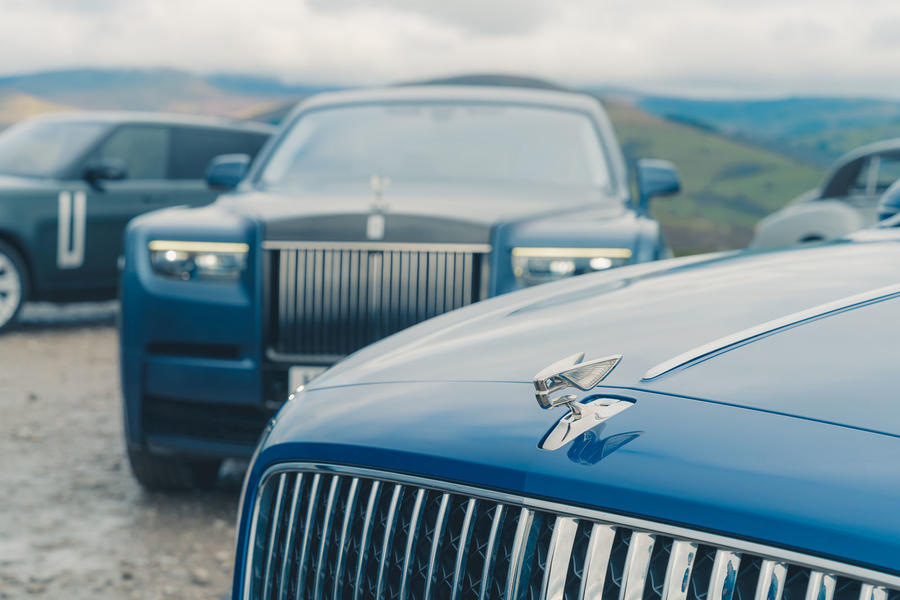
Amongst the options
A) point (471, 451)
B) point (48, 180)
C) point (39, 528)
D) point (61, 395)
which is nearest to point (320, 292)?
point (39, 528)

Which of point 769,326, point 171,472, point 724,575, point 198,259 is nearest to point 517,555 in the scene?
point 724,575

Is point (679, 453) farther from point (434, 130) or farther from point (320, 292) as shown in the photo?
point (434, 130)

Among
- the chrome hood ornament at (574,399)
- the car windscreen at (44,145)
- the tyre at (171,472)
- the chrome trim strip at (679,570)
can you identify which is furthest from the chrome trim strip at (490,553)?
the car windscreen at (44,145)

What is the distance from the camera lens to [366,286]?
3.74m

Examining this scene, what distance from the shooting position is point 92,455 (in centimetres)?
496

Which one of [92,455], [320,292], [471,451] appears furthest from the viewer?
[92,455]

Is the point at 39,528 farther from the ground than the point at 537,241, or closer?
closer

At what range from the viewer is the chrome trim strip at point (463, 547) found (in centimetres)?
135

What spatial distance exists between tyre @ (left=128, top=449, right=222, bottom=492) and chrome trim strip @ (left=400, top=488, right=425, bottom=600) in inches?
105

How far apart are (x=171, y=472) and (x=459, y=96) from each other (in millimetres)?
2299

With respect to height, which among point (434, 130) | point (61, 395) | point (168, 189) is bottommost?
point (61, 395)

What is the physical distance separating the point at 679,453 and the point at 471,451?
29 centimetres

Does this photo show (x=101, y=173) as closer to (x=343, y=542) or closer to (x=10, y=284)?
(x=10, y=284)

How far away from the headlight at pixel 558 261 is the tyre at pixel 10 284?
5.92 meters
